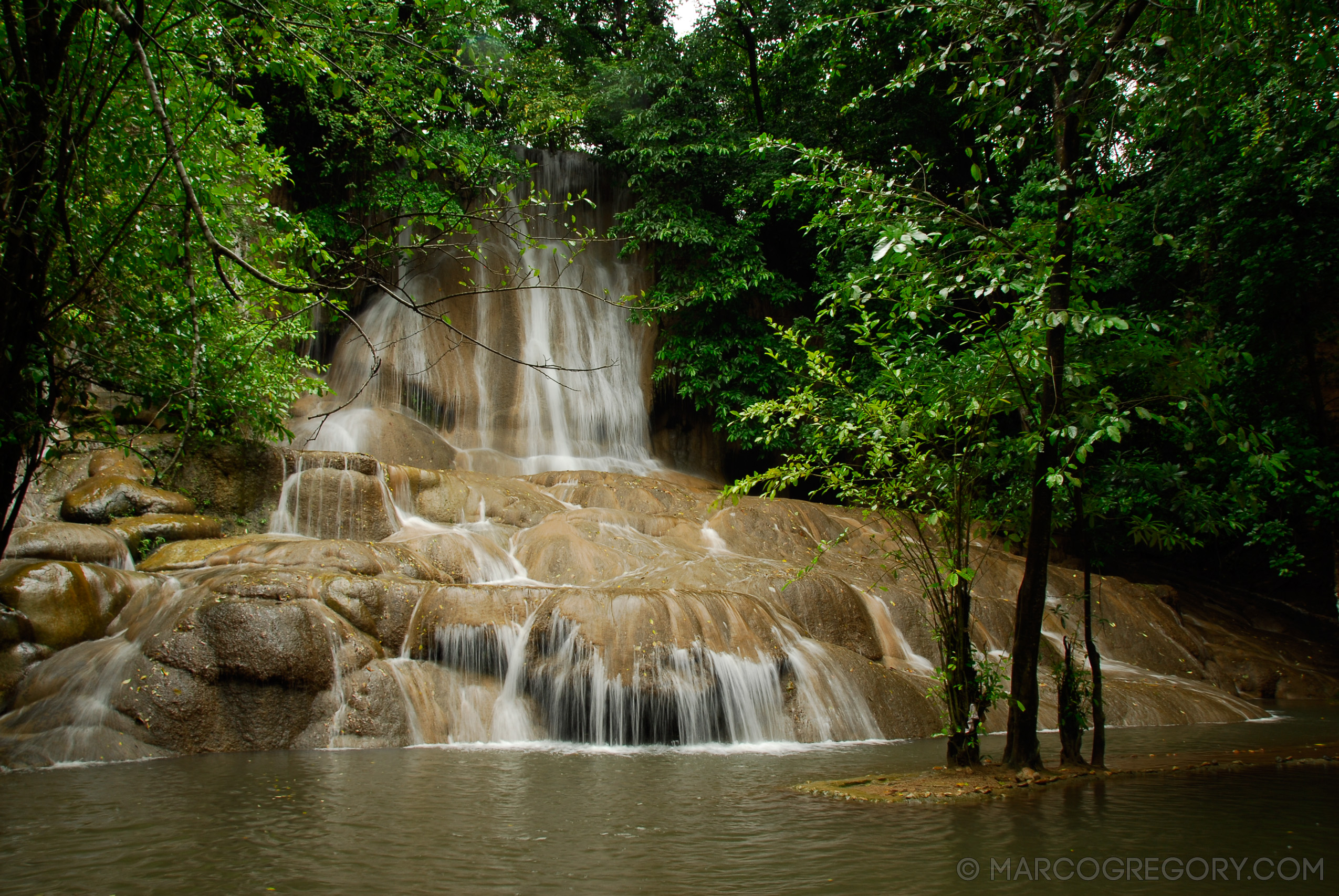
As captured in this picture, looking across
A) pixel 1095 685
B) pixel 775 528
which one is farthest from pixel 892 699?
pixel 775 528

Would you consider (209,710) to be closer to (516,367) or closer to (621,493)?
(621,493)

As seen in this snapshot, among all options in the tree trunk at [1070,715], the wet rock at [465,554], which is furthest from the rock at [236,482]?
the tree trunk at [1070,715]

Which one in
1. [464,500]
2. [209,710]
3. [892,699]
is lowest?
[892,699]

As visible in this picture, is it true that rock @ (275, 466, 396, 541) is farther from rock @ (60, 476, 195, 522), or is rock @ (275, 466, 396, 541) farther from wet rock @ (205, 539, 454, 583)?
wet rock @ (205, 539, 454, 583)

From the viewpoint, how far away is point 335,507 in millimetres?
11859

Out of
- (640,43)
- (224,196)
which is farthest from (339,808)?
(640,43)

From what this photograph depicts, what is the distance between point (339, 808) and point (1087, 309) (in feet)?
17.7

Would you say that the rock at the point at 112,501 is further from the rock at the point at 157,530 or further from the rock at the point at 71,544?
the rock at the point at 71,544

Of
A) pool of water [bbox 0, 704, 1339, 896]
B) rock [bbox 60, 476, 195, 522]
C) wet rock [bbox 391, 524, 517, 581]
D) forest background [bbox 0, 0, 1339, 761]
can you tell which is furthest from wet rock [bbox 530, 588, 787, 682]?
rock [bbox 60, 476, 195, 522]

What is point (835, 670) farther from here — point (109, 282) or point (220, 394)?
point (109, 282)

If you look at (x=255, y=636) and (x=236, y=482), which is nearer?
(x=255, y=636)

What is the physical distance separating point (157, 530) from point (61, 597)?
6.64ft

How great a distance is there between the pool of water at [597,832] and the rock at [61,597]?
6.46 ft

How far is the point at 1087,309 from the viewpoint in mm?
4715
